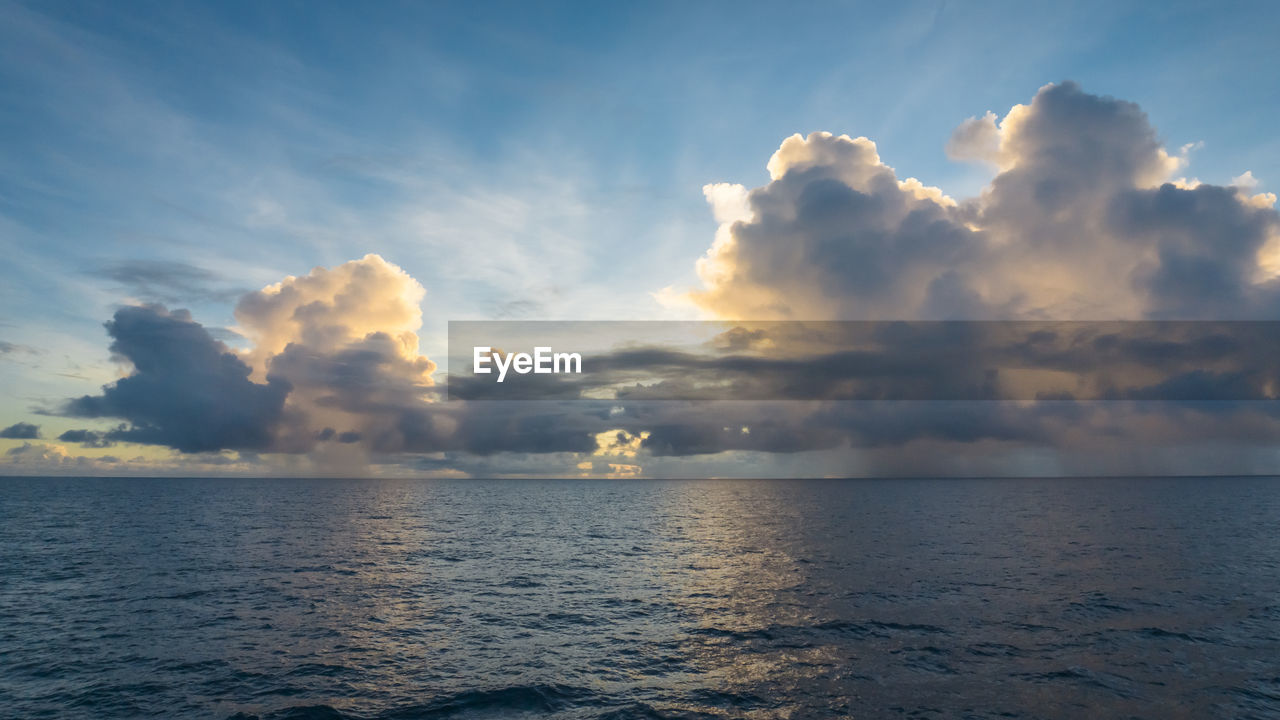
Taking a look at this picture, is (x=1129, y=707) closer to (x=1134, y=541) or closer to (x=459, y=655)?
(x=459, y=655)

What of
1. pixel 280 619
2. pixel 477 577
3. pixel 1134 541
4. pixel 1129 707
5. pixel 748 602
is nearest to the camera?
pixel 1129 707

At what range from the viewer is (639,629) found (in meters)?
43.8

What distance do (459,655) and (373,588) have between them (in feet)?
81.0

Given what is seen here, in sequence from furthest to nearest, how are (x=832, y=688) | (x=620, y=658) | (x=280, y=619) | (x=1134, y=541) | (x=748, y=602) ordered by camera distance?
(x=1134, y=541) → (x=748, y=602) → (x=280, y=619) → (x=620, y=658) → (x=832, y=688)

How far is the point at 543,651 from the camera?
38.9 meters

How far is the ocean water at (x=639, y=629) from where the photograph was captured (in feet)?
103

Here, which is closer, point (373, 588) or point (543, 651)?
point (543, 651)

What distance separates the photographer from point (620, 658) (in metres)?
37.8

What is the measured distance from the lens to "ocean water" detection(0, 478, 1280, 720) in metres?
31.4

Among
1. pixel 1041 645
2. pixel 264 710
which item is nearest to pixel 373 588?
pixel 264 710

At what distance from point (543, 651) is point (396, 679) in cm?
932

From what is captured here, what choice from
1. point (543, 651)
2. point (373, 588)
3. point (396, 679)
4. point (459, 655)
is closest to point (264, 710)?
point (396, 679)

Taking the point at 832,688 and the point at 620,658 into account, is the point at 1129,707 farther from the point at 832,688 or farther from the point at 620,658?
the point at 620,658

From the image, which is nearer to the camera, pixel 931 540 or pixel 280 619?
pixel 280 619
